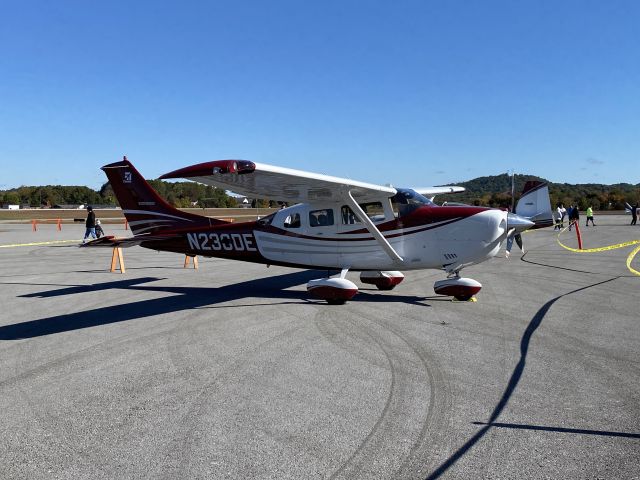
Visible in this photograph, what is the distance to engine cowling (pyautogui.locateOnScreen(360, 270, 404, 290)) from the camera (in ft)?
34.2

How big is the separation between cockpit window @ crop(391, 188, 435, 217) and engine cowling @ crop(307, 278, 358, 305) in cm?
184

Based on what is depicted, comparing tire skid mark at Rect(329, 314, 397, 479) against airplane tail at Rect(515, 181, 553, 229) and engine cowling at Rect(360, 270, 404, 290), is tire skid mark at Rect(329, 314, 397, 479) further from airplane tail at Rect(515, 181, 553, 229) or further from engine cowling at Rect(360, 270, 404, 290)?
airplane tail at Rect(515, 181, 553, 229)

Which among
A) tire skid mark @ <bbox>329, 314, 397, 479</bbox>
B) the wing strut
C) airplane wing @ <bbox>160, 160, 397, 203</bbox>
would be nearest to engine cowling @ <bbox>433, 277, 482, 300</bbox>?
the wing strut

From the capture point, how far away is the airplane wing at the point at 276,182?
656 centimetres

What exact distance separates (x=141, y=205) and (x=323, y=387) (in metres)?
8.50

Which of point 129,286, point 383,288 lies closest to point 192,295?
point 129,286

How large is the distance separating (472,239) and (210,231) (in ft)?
18.9

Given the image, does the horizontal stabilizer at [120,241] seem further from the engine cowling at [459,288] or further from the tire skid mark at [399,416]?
the engine cowling at [459,288]

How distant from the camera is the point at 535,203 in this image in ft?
44.2

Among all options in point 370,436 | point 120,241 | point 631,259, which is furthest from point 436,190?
point 370,436

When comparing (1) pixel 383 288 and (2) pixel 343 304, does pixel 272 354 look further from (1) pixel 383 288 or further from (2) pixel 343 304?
(1) pixel 383 288

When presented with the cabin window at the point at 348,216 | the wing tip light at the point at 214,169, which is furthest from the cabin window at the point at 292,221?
the wing tip light at the point at 214,169

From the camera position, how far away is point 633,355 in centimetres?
564

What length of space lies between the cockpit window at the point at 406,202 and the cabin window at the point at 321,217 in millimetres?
→ 1334
